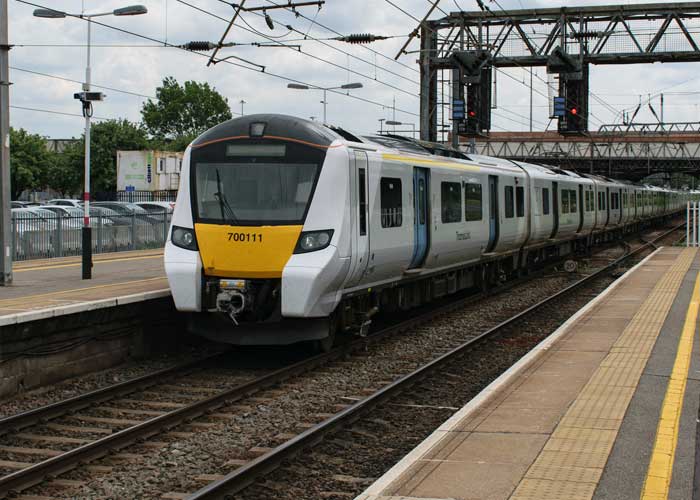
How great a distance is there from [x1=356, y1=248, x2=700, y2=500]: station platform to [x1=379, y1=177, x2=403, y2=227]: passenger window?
2.84 metres

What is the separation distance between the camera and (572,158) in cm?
6612

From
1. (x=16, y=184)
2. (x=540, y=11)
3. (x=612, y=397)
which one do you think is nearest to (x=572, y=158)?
(x=540, y=11)

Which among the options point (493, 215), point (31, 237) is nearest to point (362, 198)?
point (493, 215)

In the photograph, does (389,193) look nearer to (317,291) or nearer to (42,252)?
(317,291)

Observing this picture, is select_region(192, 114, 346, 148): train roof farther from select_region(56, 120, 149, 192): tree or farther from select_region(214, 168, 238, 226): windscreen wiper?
select_region(56, 120, 149, 192): tree

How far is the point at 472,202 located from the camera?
1811 cm

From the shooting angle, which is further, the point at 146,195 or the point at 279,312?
the point at 146,195

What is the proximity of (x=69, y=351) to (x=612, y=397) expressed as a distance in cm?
644

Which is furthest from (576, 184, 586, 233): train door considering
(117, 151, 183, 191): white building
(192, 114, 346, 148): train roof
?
(117, 151, 183, 191): white building

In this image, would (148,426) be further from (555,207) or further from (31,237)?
(555,207)

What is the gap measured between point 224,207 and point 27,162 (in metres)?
67.1

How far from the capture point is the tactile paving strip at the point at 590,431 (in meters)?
6.11

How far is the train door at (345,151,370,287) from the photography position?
1208 centimetres

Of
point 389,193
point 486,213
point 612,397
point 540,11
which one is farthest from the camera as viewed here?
point 540,11
